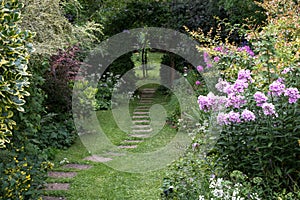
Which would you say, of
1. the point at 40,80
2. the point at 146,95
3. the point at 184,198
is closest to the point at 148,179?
the point at 184,198

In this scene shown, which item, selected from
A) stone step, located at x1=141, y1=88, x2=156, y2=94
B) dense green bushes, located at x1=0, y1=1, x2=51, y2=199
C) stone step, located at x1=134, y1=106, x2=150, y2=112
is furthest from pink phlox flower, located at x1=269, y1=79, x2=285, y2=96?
stone step, located at x1=141, y1=88, x2=156, y2=94

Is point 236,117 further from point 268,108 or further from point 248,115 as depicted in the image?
point 268,108

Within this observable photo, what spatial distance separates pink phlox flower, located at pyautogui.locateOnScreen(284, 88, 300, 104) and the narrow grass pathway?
1717 millimetres

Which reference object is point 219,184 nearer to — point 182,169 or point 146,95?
point 182,169

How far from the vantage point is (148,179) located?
14.5 feet

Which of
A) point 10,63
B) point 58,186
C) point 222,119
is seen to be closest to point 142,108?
point 58,186

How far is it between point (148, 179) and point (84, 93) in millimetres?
2757

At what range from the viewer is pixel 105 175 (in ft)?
14.9

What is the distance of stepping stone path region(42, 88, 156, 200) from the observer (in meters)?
4.24

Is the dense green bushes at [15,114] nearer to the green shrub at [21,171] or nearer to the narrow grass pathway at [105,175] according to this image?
the green shrub at [21,171]

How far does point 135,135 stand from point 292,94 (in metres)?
3.74

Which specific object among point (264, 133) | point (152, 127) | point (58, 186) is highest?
point (264, 133)

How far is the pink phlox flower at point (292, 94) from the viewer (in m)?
2.86

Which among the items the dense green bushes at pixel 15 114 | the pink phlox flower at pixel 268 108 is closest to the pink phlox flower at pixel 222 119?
the pink phlox flower at pixel 268 108
